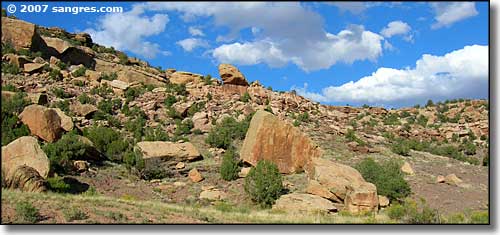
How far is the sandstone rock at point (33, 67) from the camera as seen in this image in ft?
87.2

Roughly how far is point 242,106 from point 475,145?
12.1 metres

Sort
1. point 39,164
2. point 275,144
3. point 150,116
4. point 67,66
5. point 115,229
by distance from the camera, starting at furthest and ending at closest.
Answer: point 67,66 < point 150,116 < point 275,144 < point 39,164 < point 115,229

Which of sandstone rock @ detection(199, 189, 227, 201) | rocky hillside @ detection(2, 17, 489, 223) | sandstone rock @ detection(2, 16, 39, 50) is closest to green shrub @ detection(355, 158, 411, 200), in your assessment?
rocky hillside @ detection(2, 17, 489, 223)

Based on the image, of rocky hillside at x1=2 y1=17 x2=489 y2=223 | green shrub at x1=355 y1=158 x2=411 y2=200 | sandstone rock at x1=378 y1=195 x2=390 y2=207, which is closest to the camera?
sandstone rock at x1=378 y1=195 x2=390 y2=207

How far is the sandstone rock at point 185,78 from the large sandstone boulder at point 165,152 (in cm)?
1196

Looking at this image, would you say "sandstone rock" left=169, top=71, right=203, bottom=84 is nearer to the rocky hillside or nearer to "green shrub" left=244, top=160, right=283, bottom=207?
the rocky hillside

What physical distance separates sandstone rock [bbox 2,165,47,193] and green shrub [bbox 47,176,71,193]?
0.71m

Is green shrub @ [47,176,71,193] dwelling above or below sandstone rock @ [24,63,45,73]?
below

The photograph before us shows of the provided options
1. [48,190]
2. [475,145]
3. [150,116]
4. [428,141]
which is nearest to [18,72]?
[150,116]

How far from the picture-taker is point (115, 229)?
940 cm

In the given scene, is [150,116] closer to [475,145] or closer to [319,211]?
[319,211]

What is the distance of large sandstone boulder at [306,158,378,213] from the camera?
1393 cm

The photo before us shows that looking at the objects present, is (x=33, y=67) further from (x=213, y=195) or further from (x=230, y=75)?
(x=213, y=195)

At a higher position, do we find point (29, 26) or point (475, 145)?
point (29, 26)
